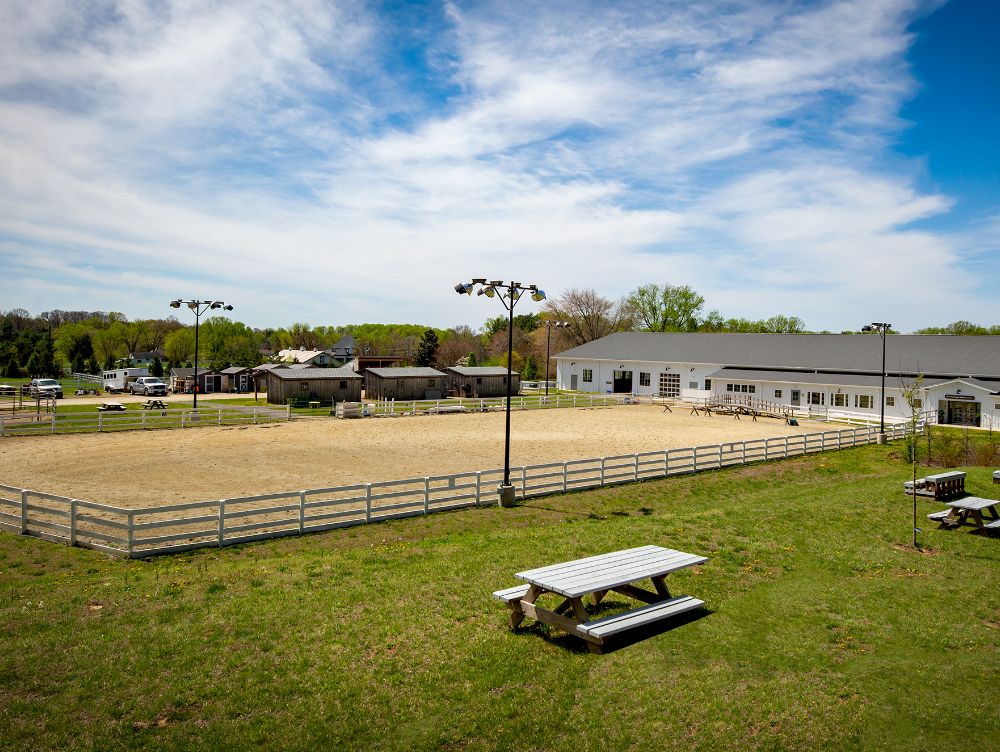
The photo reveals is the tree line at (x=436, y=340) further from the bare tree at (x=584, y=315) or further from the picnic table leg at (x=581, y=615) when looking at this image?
the picnic table leg at (x=581, y=615)

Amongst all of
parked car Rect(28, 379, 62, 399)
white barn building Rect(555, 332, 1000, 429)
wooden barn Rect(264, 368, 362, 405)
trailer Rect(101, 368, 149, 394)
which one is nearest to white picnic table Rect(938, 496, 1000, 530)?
white barn building Rect(555, 332, 1000, 429)

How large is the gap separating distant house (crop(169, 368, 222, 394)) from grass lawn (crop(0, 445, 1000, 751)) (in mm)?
50957

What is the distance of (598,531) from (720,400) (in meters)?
41.2

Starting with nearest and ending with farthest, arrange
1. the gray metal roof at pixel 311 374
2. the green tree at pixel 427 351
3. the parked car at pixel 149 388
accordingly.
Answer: the gray metal roof at pixel 311 374 < the parked car at pixel 149 388 < the green tree at pixel 427 351

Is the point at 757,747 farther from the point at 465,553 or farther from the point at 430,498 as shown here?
the point at 430,498

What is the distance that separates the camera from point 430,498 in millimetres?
18062

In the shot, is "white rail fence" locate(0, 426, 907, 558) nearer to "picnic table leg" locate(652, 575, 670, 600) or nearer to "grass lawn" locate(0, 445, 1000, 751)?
"grass lawn" locate(0, 445, 1000, 751)

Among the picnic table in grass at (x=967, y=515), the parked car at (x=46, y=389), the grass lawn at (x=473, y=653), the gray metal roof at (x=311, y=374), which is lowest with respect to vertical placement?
the grass lawn at (x=473, y=653)

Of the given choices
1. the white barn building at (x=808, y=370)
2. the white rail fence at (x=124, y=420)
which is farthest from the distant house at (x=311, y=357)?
the white rail fence at (x=124, y=420)

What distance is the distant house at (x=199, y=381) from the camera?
60875 millimetres

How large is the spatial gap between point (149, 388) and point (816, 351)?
5700 cm

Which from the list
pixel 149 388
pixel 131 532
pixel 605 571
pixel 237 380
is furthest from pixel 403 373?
pixel 605 571

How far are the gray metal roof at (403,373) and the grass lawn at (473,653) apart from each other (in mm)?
37476

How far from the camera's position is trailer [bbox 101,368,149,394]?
62.2 meters
